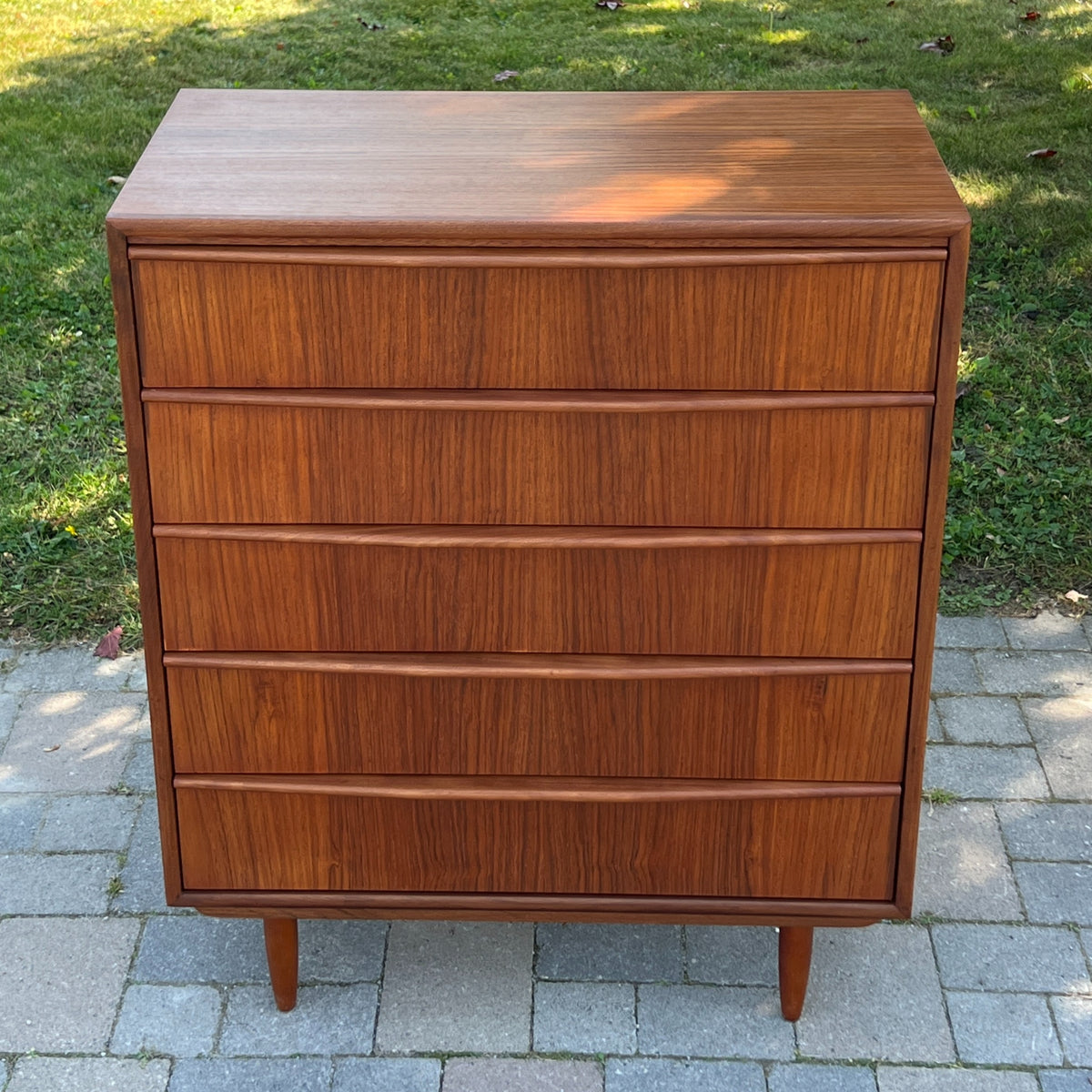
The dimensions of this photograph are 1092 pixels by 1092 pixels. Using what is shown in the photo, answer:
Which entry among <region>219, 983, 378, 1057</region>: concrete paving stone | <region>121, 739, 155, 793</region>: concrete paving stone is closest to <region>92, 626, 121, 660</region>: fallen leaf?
<region>121, 739, 155, 793</region>: concrete paving stone

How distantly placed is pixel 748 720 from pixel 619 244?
0.82 metres

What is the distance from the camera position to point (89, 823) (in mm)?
3158

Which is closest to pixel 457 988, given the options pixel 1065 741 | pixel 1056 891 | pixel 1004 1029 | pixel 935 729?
pixel 1004 1029

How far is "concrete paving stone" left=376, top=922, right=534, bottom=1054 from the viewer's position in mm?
2646

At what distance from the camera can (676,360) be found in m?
2.02

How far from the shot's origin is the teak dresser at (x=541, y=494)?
197 centimetres

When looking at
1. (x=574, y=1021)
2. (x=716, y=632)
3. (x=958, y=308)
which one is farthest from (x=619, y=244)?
(x=574, y=1021)

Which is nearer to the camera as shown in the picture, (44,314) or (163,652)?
(163,652)

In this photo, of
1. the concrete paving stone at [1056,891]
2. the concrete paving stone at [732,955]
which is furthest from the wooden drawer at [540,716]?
the concrete paving stone at [1056,891]

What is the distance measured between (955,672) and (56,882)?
220cm

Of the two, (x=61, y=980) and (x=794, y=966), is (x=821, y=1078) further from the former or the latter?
(x=61, y=980)

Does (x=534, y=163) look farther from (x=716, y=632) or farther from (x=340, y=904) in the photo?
(x=340, y=904)

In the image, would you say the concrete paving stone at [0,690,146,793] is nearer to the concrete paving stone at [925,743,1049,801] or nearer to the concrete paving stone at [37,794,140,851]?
the concrete paving stone at [37,794,140,851]

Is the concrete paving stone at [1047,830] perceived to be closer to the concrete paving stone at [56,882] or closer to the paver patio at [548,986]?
the paver patio at [548,986]
